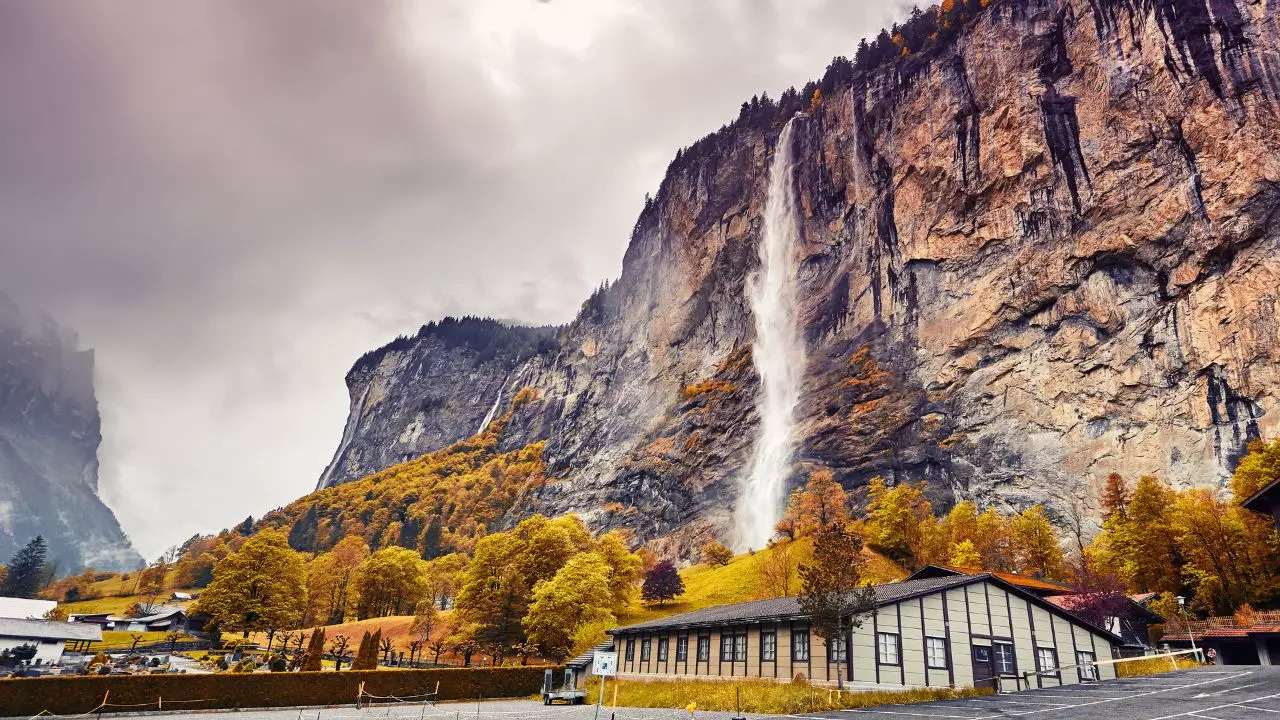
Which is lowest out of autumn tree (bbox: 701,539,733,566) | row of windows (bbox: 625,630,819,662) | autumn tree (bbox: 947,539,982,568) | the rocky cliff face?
row of windows (bbox: 625,630,819,662)

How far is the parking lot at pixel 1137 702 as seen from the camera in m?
20.5

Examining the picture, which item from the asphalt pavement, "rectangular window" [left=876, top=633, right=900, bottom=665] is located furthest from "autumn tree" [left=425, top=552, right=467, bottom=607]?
"rectangular window" [left=876, top=633, right=900, bottom=665]

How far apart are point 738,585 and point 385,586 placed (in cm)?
5214

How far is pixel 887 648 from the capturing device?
30.0m

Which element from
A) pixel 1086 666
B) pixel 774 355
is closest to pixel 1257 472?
pixel 1086 666

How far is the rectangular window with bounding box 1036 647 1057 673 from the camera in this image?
32469 mm

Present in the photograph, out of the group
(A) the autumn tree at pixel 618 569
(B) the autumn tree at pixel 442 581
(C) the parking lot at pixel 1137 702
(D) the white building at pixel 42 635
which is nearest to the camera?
(C) the parking lot at pixel 1137 702

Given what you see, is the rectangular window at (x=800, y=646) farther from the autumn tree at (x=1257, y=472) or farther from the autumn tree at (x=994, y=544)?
the autumn tree at (x=994, y=544)

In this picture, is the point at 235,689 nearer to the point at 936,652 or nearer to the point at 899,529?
the point at 936,652

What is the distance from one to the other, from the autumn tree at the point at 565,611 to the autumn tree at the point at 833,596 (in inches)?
1320

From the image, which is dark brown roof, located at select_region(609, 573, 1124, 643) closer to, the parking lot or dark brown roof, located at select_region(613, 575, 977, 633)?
dark brown roof, located at select_region(613, 575, 977, 633)

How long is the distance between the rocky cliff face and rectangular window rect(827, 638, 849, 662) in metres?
62.9

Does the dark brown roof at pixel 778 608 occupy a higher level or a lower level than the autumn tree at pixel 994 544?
lower

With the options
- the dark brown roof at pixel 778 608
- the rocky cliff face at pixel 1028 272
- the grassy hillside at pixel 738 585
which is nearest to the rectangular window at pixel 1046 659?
the dark brown roof at pixel 778 608
